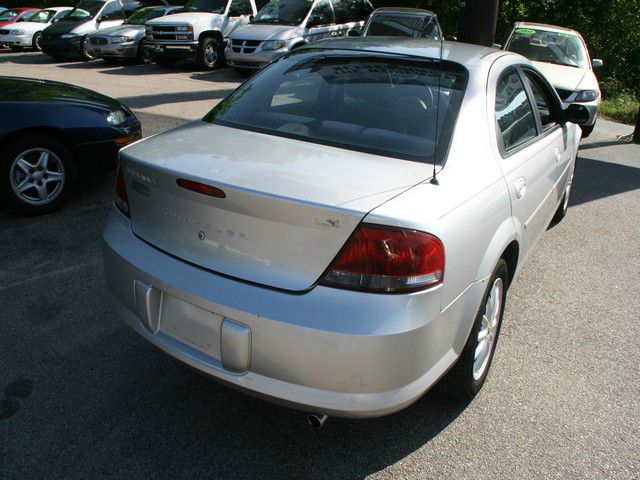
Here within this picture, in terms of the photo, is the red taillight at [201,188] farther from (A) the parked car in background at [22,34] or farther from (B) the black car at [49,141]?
(A) the parked car in background at [22,34]

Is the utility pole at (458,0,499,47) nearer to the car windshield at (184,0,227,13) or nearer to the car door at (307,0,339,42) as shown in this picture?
the car door at (307,0,339,42)

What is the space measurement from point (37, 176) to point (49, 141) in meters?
0.31

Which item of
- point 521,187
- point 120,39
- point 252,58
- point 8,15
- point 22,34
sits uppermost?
point 521,187

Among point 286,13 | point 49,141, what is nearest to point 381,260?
point 49,141

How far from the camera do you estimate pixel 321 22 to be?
45.5 feet

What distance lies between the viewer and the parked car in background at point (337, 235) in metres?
2.11

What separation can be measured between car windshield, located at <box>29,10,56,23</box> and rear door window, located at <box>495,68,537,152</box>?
865 inches

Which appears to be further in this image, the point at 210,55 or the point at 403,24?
the point at 210,55

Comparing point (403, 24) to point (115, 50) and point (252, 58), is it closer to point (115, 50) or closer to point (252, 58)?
point (252, 58)

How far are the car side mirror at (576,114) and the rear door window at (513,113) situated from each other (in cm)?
60

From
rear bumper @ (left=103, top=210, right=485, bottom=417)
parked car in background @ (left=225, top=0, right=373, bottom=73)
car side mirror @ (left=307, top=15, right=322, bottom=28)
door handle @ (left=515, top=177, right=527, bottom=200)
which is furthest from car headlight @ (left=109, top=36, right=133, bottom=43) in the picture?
rear bumper @ (left=103, top=210, right=485, bottom=417)

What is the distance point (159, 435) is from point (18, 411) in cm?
70

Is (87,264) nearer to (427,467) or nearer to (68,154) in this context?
(68,154)

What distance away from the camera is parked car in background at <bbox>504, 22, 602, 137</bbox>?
30.0ft
